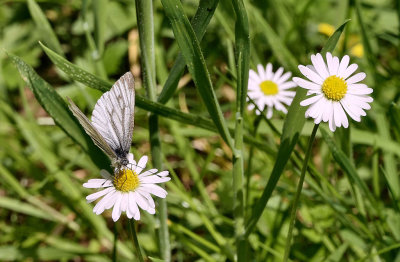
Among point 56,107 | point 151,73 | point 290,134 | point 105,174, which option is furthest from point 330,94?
point 56,107

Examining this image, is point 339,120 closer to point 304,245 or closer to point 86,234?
point 304,245

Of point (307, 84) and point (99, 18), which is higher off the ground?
point (99, 18)

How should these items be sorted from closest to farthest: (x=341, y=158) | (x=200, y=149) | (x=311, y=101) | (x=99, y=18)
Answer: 1. (x=311, y=101)
2. (x=341, y=158)
3. (x=99, y=18)
4. (x=200, y=149)

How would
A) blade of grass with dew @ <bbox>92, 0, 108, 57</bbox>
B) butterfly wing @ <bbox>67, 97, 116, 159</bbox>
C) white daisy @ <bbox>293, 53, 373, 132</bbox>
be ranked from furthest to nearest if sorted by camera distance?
blade of grass with dew @ <bbox>92, 0, 108, 57</bbox>
white daisy @ <bbox>293, 53, 373, 132</bbox>
butterfly wing @ <bbox>67, 97, 116, 159</bbox>

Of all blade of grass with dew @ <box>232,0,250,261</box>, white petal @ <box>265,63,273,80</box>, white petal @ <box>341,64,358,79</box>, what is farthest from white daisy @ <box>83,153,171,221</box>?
white petal @ <box>265,63,273,80</box>

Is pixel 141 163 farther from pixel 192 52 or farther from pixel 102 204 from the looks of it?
pixel 192 52

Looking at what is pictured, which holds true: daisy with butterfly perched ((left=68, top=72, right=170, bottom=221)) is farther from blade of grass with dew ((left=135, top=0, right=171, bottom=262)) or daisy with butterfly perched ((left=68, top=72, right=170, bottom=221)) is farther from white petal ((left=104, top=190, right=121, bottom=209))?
blade of grass with dew ((left=135, top=0, right=171, bottom=262))
